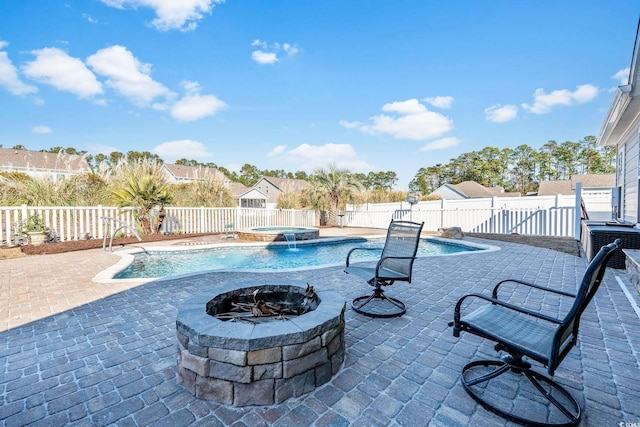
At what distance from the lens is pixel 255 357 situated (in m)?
1.70

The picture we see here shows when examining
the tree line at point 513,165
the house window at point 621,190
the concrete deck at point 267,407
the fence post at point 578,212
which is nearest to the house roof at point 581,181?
the tree line at point 513,165

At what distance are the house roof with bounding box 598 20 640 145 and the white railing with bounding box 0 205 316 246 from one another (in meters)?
10.5

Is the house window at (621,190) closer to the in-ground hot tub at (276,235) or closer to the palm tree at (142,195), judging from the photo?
the in-ground hot tub at (276,235)

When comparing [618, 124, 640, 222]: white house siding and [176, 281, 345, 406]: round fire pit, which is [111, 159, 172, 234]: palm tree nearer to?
[176, 281, 345, 406]: round fire pit

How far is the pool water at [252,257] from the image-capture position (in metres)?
6.46

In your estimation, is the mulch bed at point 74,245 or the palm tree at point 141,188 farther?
the palm tree at point 141,188

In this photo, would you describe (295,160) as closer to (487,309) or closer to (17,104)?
(17,104)

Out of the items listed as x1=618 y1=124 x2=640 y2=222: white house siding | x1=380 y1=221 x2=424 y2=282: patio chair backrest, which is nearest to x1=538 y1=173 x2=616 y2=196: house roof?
x1=618 y1=124 x2=640 y2=222: white house siding

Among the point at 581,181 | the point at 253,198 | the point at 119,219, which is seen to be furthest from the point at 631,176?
the point at 581,181

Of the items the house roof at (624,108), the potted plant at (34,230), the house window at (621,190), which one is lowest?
the potted plant at (34,230)

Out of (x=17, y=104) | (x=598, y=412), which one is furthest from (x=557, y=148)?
(x=17, y=104)

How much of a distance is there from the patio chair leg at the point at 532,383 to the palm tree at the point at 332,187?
1399 cm

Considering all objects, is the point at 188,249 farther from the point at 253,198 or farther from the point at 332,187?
the point at 253,198

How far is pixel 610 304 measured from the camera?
11.4 ft
